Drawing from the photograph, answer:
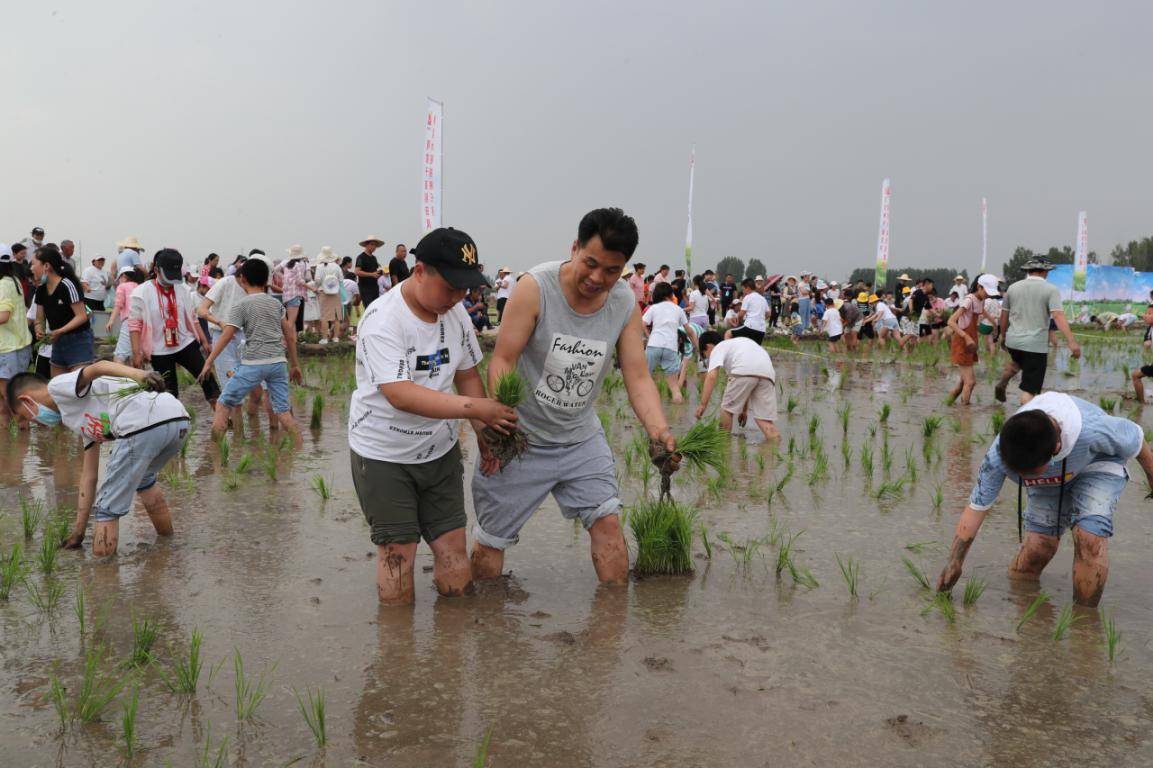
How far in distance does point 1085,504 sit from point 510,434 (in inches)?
98.0

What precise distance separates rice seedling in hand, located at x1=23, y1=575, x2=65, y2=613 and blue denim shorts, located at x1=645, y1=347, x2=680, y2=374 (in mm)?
7418

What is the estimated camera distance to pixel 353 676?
126 inches

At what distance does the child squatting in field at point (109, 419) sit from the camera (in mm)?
4367

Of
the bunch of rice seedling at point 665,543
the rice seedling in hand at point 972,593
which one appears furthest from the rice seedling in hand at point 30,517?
the rice seedling in hand at point 972,593

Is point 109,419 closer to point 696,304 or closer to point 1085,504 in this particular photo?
point 1085,504

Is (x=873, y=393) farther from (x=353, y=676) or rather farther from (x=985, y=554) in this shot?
(x=353, y=676)

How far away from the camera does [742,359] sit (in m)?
7.71

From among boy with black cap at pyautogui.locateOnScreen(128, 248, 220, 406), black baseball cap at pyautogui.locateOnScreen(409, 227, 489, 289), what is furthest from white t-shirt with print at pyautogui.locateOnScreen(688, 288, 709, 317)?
black baseball cap at pyautogui.locateOnScreen(409, 227, 489, 289)

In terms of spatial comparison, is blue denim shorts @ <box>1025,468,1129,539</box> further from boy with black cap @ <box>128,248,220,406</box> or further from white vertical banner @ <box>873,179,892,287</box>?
white vertical banner @ <box>873,179,892,287</box>

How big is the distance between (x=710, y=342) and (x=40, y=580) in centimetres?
602

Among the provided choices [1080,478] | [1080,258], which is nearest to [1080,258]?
[1080,258]

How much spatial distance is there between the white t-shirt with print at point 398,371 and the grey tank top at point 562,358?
333 mm

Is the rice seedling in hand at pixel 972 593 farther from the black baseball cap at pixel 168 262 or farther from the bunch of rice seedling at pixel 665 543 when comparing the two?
the black baseball cap at pixel 168 262

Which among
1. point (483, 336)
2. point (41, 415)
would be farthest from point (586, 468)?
point (483, 336)
